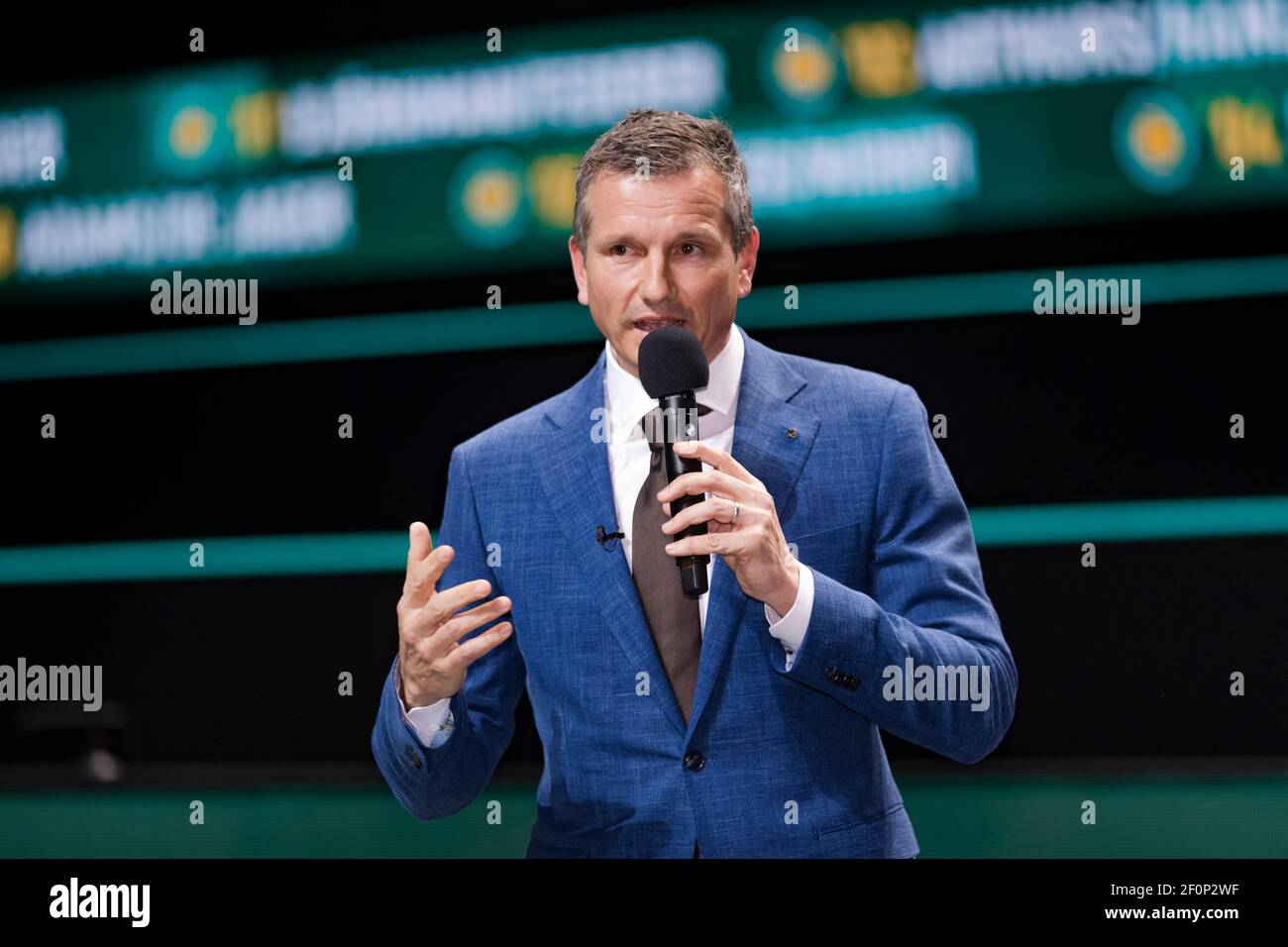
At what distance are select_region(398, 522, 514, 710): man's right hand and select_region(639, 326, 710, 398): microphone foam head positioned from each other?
0.42m

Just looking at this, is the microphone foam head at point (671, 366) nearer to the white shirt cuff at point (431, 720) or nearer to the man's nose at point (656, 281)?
the man's nose at point (656, 281)

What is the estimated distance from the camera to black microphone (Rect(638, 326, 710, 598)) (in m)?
2.04

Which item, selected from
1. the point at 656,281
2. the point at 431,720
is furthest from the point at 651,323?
the point at 431,720

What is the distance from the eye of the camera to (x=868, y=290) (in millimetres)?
3605

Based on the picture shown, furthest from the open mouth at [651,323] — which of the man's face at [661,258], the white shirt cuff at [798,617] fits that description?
the white shirt cuff at [798,617]

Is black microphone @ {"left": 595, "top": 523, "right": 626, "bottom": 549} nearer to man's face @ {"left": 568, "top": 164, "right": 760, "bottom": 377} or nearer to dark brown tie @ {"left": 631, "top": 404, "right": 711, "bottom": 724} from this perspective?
dark brown tie @ {"left": 631, "top": 404, "right": 711, "bottom": 724}

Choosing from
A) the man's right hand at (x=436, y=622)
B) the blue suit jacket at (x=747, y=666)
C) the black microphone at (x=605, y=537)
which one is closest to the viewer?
the man's right hand at (x=436, y=622)

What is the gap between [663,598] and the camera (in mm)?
2359

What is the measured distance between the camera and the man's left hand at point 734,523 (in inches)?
75.7

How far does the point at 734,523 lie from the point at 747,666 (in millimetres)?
417

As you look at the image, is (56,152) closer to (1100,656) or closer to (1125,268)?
(1125,268)

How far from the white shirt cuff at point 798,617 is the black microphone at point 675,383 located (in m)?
0.18

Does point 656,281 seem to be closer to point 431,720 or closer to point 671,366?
point 671,366

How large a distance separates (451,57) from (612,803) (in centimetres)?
221
